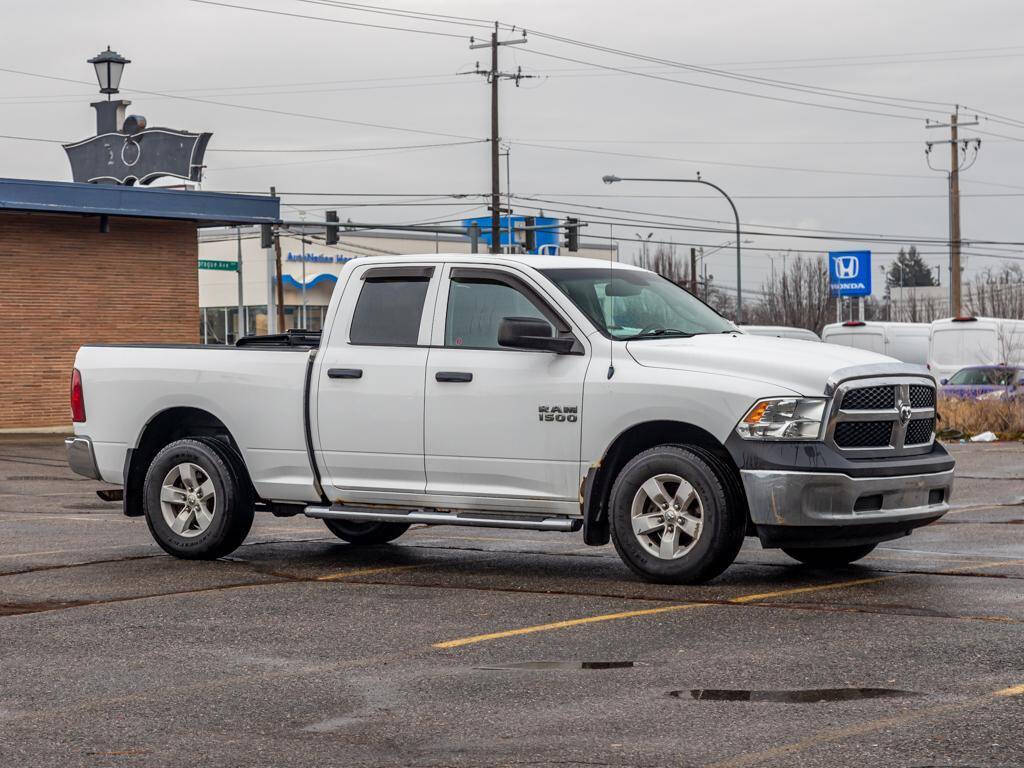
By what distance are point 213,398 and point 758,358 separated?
3.97m

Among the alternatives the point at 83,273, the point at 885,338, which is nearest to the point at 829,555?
the point at 83,273

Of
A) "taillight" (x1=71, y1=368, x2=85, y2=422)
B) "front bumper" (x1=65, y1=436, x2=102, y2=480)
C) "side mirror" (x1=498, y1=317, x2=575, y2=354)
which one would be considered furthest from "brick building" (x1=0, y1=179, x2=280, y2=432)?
"side mirror" (x1=498, y1=317, x2=575, y2=354)

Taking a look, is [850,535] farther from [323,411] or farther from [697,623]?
[323,411]

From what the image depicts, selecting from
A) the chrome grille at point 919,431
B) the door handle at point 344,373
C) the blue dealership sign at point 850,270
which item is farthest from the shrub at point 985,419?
the blue dealership sign at point 850,270

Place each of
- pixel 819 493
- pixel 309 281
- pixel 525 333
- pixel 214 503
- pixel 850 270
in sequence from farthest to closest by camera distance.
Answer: pixel 309 281, pixel 850 270, pixel 214 503, pixel 525 333, pixel 819 493

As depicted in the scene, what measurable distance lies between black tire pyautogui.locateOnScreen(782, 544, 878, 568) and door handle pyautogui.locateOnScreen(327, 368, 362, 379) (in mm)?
3051

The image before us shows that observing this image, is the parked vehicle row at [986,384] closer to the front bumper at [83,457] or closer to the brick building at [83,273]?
the brick building at [83,273]

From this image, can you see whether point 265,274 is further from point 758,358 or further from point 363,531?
point 758,358

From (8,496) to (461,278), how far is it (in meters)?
8.76

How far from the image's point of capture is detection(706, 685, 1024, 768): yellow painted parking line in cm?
539

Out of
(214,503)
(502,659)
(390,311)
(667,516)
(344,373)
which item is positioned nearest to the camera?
(502,659)

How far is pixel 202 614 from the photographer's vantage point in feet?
28.8

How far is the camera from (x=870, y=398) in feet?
30.8

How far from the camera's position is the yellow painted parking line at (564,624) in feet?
25.5
